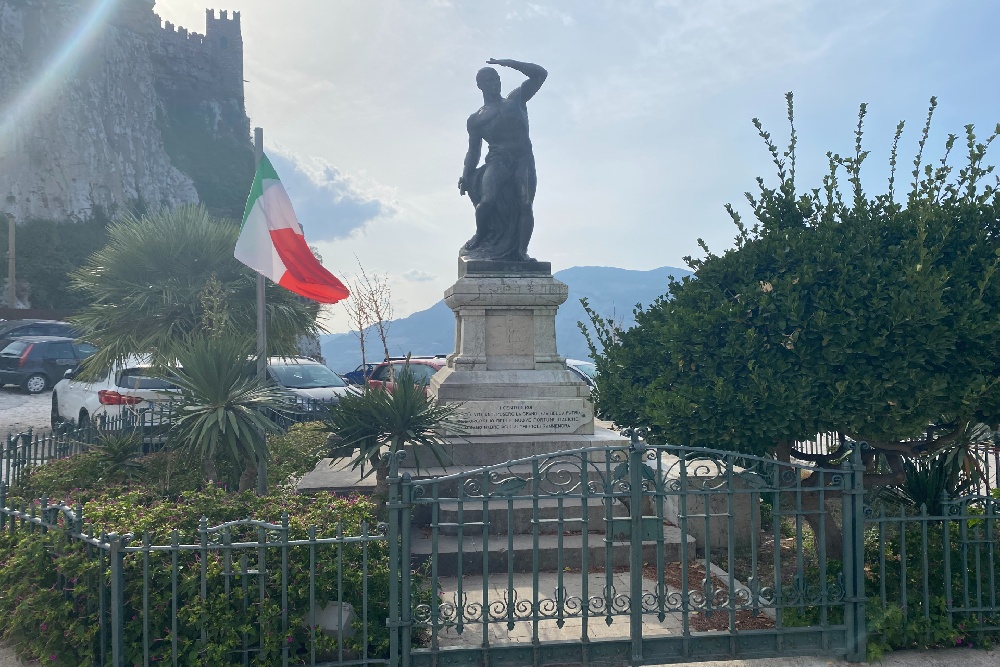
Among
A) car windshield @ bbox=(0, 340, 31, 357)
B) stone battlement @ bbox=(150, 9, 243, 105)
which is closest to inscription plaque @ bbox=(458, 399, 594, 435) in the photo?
car windshield @ bbox=(0, 340, 31, 357)

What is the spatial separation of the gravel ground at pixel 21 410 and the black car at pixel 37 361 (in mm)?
329

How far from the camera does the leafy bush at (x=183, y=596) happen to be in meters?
3.78

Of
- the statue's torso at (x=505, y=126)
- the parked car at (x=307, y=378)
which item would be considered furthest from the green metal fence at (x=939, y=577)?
the parked car at (x=307, y=378)

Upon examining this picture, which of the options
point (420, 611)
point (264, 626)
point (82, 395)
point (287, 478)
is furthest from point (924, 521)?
point (82, 395)

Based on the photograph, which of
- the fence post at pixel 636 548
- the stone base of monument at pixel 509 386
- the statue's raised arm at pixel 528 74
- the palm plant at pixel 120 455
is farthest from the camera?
the statue's raised arm at pixel 528 74

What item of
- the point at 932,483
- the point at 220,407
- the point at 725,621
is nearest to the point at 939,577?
the point at 932,483

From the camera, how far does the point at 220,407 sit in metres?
6.12

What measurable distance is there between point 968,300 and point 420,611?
3990mm

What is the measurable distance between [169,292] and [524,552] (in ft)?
22.6

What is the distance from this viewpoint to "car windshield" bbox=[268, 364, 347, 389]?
1303 cm

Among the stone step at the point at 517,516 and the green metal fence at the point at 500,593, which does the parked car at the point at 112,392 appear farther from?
the stone step at the point at 517,516

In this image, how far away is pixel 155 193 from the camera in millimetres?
55812

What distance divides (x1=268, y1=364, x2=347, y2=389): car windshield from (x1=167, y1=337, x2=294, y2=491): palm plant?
649 cm

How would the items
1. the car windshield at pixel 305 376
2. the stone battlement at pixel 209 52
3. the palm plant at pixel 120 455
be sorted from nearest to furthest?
the palm plant at pixel 120 455 → the car windshield at pixel 305 376 → the stone battlement at pixel 209 52
